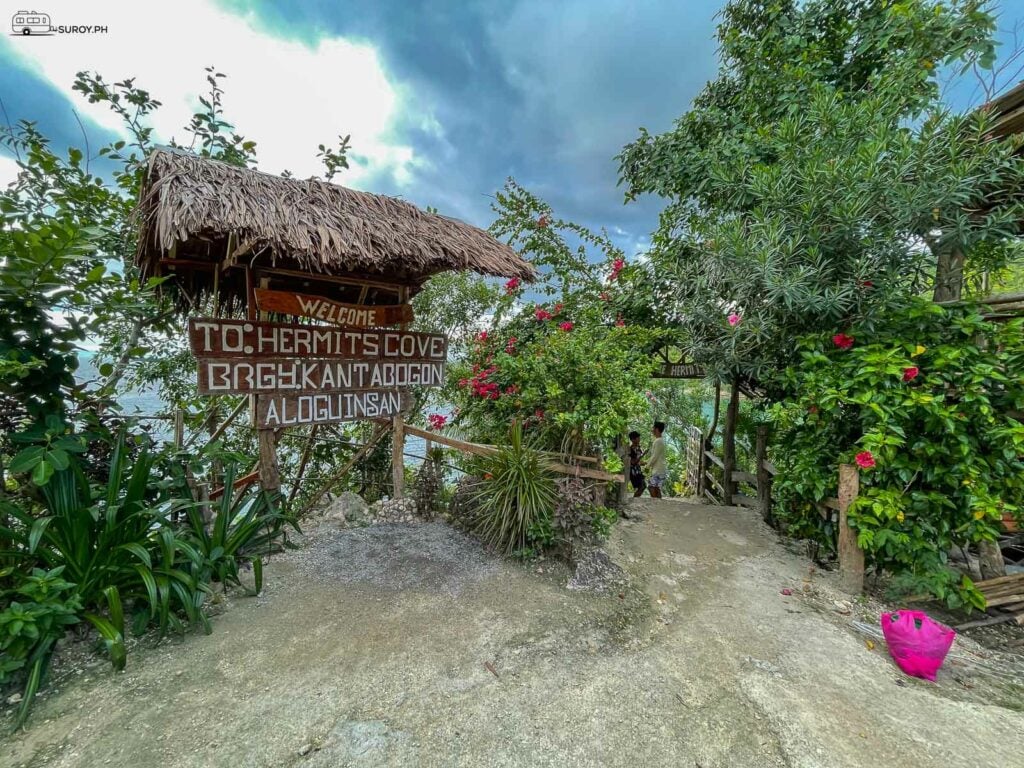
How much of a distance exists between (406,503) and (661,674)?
3.01m

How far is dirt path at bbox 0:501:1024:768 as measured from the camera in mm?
1655

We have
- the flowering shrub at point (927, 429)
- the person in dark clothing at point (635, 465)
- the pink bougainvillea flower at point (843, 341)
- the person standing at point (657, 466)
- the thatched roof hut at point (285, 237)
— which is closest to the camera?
the thatched roof hut at point (285, 237)

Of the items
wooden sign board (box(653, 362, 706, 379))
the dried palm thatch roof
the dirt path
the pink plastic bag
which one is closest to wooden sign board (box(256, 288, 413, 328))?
the dirt path

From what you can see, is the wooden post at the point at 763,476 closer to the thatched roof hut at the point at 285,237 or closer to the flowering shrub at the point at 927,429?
the flowering shrub at the point at 927,429

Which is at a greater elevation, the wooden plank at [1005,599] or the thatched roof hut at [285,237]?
the thatched roof hut at [285,237]

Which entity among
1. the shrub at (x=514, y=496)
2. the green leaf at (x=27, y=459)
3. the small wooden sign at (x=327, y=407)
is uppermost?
the small wooden sign at (x=327, y=407)

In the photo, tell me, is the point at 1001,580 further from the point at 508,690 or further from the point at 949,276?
the point at 508,690

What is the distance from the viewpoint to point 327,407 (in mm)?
3553

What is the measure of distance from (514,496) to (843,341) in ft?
9.71

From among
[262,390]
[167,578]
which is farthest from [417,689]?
[262,390]

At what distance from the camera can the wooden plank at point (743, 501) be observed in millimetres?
5557

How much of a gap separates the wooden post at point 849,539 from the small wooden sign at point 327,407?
389 cm

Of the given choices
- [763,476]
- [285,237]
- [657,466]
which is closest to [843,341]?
[763,476]

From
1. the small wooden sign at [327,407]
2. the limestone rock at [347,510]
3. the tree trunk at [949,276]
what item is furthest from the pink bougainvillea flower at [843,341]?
the limestone rock at [347,510]
